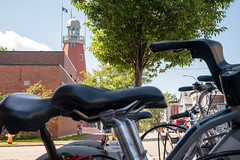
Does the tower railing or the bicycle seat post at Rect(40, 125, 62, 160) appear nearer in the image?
the bicycle seat post at Rect(40, 125, 62, 160)

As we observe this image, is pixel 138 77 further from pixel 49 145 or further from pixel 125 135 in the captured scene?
pixel 125 135

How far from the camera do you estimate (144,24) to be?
13.6 meters

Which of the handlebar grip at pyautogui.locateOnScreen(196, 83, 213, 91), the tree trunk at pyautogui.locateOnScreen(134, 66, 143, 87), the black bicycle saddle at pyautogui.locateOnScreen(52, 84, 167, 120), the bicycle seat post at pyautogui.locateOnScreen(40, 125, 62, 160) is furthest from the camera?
the tree trunk at pyautogui.locateOnScreen(134, 66, 143, 87)

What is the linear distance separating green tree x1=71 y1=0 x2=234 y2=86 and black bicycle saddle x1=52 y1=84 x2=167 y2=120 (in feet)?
38.6

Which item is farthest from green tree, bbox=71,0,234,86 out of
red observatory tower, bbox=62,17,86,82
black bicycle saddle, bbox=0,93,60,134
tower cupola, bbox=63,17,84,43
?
tower cupola, bbox=63,17,84,43

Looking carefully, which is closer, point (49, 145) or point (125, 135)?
point (125, 135)

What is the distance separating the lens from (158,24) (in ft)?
44.4

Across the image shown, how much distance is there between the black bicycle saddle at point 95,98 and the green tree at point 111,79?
34.6 metres

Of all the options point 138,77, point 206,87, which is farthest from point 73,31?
point 206,87

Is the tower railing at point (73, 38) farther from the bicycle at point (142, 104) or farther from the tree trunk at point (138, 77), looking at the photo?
the bicycle at point (142, 104)

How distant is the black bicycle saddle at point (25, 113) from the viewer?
1331 millimetres

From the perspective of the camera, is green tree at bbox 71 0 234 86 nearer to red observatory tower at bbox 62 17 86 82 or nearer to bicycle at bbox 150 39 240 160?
bicycle at bbox 150 39 240 160

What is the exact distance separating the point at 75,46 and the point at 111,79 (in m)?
30.9

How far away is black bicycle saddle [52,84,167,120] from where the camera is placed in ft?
3.38
